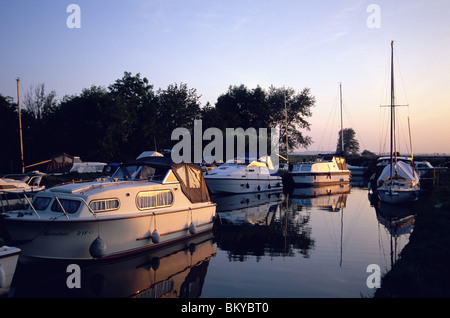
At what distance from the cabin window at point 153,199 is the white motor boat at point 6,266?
15.5 ft

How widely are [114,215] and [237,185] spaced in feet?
63.5

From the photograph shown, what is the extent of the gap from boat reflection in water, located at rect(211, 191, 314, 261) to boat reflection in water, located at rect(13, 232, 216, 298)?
205 cm

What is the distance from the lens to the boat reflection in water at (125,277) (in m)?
9.36

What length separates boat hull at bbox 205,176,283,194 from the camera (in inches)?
1170

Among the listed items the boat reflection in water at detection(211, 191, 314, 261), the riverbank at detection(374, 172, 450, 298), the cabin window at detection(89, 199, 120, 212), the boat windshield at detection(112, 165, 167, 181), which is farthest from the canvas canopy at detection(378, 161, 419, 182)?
the cabin window at detection(89, 199, 120, 212)

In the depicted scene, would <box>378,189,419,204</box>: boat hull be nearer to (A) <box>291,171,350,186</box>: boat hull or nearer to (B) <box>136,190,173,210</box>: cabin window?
(A) <box>291,171,350,186</box>: boat hull

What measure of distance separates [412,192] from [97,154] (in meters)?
39.0

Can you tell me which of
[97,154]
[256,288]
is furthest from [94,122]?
[256,288]

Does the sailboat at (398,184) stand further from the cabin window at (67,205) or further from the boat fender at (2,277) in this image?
the boat fender at (2,277)

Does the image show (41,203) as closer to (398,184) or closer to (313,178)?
(398,184)

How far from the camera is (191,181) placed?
15.5m

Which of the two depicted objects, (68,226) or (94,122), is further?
(94,122)
